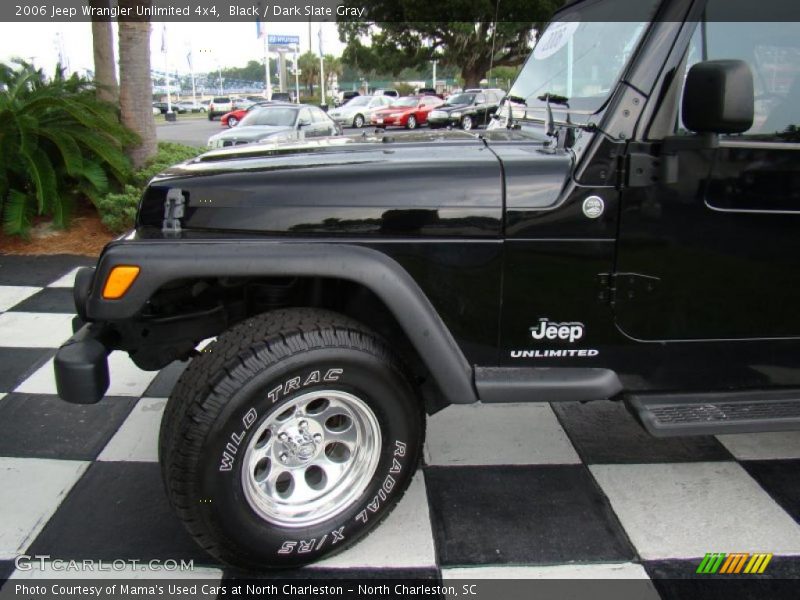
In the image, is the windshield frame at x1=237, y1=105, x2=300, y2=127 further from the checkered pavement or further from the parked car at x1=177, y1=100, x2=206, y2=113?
the parked car at x1=177, y1=100, x2=206, y2=113

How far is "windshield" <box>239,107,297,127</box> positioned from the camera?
12.6 m

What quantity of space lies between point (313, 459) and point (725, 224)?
1531 mm

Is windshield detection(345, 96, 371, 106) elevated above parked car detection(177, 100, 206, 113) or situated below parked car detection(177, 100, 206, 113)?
below

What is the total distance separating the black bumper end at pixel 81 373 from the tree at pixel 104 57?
241 inches

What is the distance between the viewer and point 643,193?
195 centimetres

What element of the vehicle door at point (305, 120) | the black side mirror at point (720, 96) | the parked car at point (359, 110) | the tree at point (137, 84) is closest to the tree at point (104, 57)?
the tree at point (137, 84)

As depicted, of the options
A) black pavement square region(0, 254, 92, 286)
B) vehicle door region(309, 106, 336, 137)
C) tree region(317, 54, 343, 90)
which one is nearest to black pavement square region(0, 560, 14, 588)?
black pavement square region(0, 254, 92, 286)

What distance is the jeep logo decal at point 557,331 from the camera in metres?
2.07

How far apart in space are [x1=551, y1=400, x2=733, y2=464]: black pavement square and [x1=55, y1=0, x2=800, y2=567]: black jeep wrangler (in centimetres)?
66

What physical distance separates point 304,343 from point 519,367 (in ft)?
2.37

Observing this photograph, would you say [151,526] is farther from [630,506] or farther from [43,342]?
[43,342]

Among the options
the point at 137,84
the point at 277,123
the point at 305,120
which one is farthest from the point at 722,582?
the point at 305,120

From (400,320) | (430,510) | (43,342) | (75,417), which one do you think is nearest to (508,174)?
(400,320)

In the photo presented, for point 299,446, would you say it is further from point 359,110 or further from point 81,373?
point 359,110
